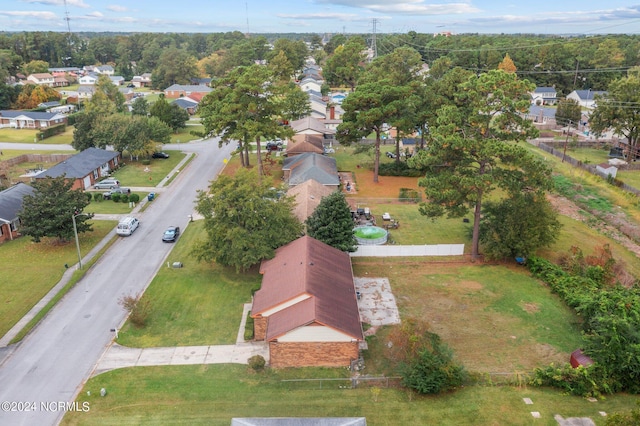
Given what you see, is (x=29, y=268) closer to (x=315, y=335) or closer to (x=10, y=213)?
(x=10, y=213)

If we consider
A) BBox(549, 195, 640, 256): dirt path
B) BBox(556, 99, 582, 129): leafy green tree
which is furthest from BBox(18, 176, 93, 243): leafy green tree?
BBox(556, 99, 582, 129): leafy green tree

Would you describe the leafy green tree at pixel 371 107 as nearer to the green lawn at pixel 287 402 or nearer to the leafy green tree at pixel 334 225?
the leafy green tree at pixel 334 225

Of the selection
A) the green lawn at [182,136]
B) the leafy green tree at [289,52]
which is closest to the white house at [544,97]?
the leafy green tree at [289,52]

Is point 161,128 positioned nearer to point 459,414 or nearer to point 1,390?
point 1,390

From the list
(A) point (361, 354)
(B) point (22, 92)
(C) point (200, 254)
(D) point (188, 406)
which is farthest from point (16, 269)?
(B) point (22, 92)

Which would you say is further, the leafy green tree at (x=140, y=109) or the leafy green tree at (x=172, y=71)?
the leafy green tree at (x=172, y=71)
